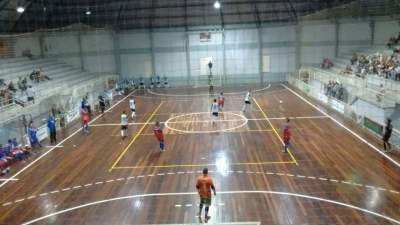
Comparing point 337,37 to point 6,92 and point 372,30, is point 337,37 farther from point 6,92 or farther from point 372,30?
point 6,92

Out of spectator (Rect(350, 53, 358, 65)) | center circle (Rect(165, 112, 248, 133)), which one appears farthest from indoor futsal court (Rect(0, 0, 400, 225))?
center circle (Rect(165, 112, 248, 133))

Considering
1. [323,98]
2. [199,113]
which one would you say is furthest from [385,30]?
[199,113]

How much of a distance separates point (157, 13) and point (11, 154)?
96.8 ft

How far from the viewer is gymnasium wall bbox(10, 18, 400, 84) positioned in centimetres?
4656

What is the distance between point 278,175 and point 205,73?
33.3 metres

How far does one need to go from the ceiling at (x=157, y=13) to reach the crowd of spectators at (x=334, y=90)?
10.8 metres

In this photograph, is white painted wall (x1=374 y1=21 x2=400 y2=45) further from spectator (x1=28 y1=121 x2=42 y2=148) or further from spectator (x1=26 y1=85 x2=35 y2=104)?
spectator (x1=28 y1=121 x2=42 y2=148)

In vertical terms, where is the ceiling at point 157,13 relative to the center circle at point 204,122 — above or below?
above

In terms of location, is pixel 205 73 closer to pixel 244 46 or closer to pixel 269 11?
pixel 244 46

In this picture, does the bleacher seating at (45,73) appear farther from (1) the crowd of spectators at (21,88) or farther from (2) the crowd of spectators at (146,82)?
(2) the crowd of spectators at (146,82)

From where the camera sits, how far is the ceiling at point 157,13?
4159 centimetres

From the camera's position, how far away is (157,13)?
45.5 metres

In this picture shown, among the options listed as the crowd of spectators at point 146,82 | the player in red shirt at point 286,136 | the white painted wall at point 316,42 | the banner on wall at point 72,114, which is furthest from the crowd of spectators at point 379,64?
the banner on wall at point 72,114

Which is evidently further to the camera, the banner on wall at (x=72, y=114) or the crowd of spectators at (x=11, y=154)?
the banner on wall at (x=72, y=114)
